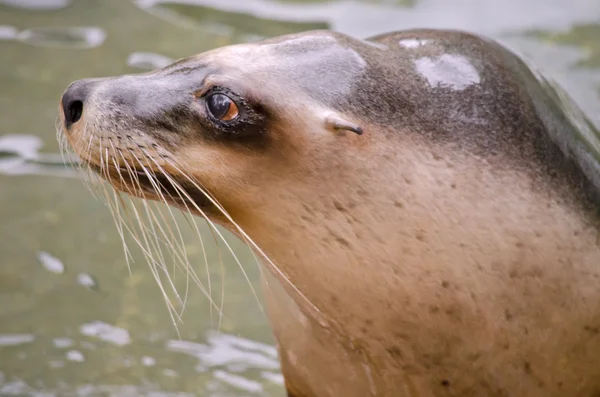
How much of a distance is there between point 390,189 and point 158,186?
600 mm

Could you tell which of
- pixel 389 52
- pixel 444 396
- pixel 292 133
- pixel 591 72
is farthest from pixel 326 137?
pixel 591 72

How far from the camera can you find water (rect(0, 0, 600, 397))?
377 cm

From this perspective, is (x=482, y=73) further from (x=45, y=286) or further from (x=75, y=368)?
(x=45, y=286)

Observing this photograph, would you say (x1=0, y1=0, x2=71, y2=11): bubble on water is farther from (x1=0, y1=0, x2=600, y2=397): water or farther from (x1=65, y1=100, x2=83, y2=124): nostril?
(x1=65, y1=100, x2=83, y2=124): nostril

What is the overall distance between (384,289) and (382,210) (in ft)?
0.69

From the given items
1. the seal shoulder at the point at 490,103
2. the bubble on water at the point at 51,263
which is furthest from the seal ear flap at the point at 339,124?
the bubble on water at the point at 51,263

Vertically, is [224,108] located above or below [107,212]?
above

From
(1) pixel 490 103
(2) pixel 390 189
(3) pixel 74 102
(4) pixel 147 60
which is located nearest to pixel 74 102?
(3) pixel 74 102

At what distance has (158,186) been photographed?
8.89ft

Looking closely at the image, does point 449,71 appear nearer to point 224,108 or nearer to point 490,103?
point 490,103

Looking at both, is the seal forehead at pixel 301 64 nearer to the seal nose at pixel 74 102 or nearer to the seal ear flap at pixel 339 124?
the seal ear flap at pixel 339 124

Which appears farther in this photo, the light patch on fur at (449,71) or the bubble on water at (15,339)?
the bubble on water at (15,339)

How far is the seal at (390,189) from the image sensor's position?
2.66 metres

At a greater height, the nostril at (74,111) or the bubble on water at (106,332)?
the nostril at (74,111)
